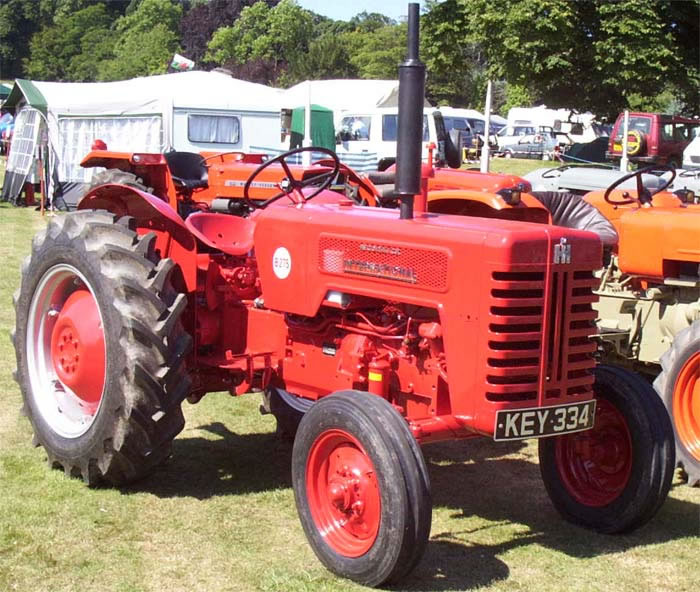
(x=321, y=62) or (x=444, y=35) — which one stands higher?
(x=321, y=62)

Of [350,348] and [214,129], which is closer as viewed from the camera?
[350,348]

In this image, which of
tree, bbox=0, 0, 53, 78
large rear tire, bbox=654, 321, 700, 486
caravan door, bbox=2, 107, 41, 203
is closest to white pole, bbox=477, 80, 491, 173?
large rear tire, bbox=654, 321, 700, 486

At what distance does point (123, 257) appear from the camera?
4375 millimetres

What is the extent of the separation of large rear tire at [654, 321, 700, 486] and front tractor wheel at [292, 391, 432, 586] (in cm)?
221

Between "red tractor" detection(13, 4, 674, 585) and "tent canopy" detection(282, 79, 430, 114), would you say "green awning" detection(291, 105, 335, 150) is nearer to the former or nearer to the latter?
"tent canopy" detection(282, 79, 430, 114)

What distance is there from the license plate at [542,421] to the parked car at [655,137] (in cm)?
2101

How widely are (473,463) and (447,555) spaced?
4.65 ft

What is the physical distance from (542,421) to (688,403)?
1993 millimetres

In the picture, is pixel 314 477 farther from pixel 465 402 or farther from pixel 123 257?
pixel 123 257

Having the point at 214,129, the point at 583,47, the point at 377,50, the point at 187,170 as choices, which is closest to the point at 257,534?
the point at 187,170

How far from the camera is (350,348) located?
4.09m

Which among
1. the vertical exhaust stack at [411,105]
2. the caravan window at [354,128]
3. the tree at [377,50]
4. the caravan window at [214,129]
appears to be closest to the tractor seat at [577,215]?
the vertical exhaust stack at [411,105]

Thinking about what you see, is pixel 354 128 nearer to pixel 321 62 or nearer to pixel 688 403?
pixel 688 403

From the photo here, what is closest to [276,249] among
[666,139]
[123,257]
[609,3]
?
[123,257]
